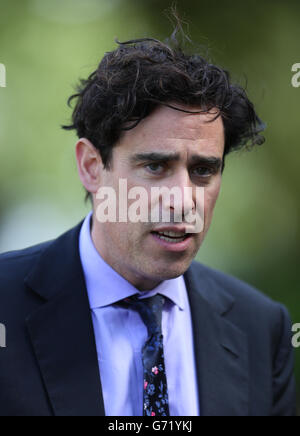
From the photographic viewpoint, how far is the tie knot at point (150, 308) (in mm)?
2467

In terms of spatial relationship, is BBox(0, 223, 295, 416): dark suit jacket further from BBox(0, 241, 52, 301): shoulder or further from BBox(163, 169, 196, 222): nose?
BBox(163, 169, 196, 222): nose

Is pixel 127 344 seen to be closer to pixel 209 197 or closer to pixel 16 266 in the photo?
pixel 16 266

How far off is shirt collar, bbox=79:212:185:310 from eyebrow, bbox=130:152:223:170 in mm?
520

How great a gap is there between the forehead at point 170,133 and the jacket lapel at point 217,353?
2.73 ft

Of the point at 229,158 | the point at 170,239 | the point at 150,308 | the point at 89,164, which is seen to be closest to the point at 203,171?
the point at 170,239

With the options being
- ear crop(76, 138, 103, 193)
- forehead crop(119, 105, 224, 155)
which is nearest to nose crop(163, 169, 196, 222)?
forehead crop(119, 105, 224, 155)

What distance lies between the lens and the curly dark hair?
2.36 meters

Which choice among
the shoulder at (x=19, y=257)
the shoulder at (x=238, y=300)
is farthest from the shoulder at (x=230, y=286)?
the shoulder at (x=19, y=257)

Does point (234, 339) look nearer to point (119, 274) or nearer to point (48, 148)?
point (119, 274)

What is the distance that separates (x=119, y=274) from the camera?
2557mm

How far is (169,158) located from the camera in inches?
90.6

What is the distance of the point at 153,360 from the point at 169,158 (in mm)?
886

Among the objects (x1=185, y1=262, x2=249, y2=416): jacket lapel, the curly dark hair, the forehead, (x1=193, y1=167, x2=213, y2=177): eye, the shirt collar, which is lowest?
(x1=185, y1=262, x2=249, y2=416): jacket lapel

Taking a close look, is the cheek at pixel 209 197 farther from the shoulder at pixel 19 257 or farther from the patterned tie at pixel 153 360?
the shoulder at pixel 19 257
